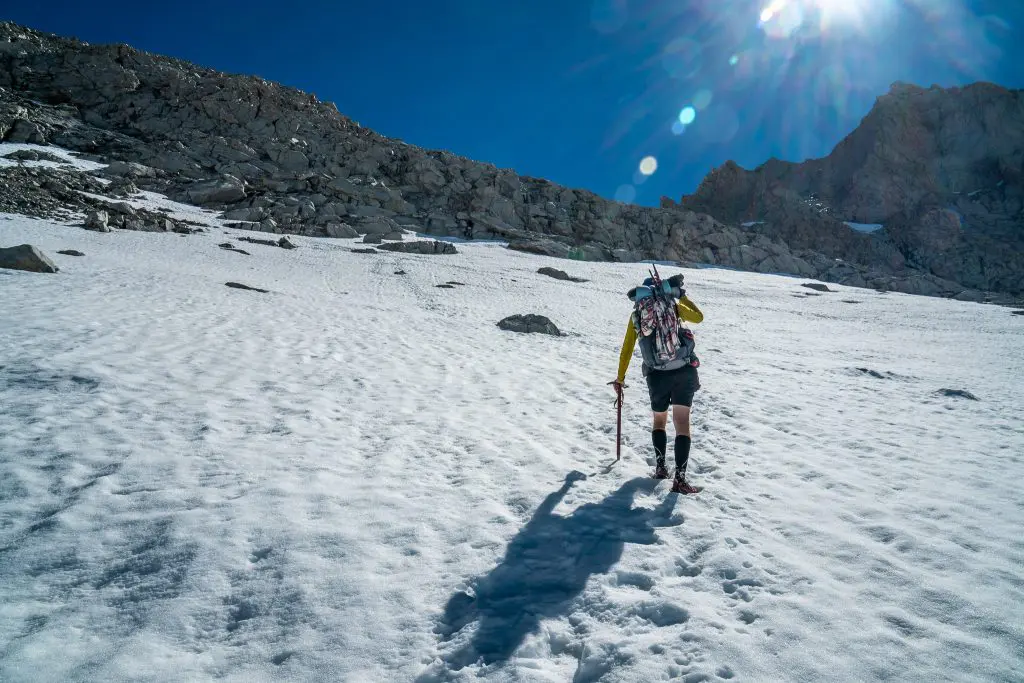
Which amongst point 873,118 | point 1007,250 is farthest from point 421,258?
point 873,118

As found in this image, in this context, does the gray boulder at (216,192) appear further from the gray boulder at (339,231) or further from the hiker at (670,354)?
the hiker at (670,354)

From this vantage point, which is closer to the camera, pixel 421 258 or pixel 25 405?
pixel 25 405

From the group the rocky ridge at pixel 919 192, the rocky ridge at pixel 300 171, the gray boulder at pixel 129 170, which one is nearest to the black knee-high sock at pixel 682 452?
the rocky ridge at pixel 300 171

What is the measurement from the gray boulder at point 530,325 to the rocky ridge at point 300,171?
33.4 meters

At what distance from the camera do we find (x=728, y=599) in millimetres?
3221

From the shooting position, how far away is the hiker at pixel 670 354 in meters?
4.82

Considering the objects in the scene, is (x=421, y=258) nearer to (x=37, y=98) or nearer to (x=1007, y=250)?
(x=37, y=98)

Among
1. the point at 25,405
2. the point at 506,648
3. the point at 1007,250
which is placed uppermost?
the point at 1007,250

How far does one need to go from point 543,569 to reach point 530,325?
39.0ft

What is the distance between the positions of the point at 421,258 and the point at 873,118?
11699 centimetres

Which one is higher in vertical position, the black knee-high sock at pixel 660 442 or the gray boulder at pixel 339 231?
the gray boulder at pixel 339 231

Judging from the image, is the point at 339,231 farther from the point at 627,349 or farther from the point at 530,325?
the point at 627,349

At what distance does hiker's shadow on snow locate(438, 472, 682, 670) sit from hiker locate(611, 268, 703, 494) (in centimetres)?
62

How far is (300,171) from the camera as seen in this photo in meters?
66.4
